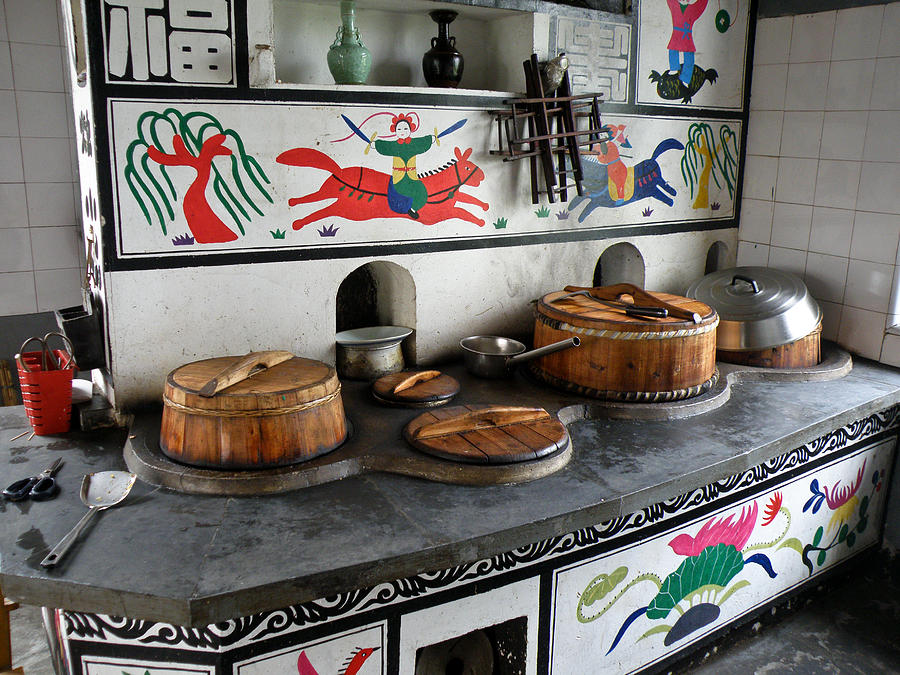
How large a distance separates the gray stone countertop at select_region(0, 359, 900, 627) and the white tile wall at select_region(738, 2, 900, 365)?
106cm

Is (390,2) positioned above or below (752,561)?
above

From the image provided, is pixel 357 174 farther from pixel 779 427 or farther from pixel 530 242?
pixel 779 427

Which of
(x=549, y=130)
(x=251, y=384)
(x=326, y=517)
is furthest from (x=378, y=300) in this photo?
(x=326, y=517)

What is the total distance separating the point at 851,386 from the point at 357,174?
2.37 m

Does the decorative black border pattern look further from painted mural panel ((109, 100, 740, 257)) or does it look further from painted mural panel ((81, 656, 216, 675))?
painted mural panel ((109, 100, 740, 257))

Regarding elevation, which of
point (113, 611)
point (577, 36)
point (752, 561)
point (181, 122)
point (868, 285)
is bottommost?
point (752, 561)

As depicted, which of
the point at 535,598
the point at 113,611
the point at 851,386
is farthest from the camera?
the point at 851,386

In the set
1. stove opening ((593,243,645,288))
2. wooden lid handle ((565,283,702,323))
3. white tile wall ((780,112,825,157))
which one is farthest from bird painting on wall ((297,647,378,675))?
white tile wall ((780,112,825,157))

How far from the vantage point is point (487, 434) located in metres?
2.73

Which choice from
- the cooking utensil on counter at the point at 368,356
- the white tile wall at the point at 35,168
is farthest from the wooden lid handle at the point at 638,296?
the white tile wall at the point at 35,168

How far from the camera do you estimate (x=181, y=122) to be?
2842mm

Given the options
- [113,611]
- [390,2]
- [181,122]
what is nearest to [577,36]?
[390,2]

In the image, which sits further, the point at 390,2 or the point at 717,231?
the point at 717,231

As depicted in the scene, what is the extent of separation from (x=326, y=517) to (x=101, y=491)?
701 mm
